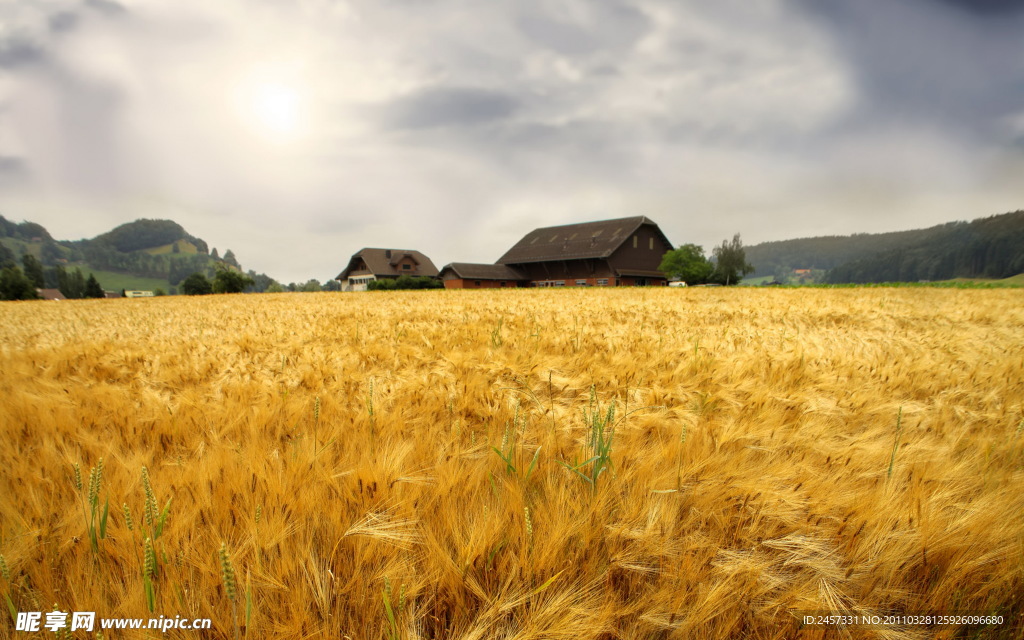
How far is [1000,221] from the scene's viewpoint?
563 feet

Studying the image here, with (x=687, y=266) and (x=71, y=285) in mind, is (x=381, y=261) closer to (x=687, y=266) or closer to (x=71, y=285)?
(x=687, y=266)

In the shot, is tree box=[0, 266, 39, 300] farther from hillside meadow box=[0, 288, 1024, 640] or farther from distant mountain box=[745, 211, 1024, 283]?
distant mountain box=[745, 211, 1024, 283]

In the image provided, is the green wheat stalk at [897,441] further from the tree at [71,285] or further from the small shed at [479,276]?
the tree at [71,285]

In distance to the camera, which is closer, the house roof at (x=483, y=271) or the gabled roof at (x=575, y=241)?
the gabled roof at (x=575, y=241)

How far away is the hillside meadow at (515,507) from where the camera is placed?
0.95 metres

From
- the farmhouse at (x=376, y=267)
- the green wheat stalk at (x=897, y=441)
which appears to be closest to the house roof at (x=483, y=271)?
the farmhouse at (x=376, y=267)

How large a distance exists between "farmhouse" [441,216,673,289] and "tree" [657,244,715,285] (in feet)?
4.59

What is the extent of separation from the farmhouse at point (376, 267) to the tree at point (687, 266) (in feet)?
113

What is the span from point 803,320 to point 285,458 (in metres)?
7.34

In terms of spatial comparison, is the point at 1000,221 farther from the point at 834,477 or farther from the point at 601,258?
the point at 834,477

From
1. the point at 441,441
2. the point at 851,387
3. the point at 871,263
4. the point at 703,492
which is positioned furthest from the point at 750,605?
the point at 871,263

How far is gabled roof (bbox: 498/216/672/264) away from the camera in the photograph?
44822 millimetres

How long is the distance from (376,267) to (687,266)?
43.9 metres

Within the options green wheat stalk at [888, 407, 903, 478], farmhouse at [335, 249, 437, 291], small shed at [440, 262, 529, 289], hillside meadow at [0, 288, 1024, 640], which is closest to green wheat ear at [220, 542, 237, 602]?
hillside meadow at [0, 288, 1024, 640]
